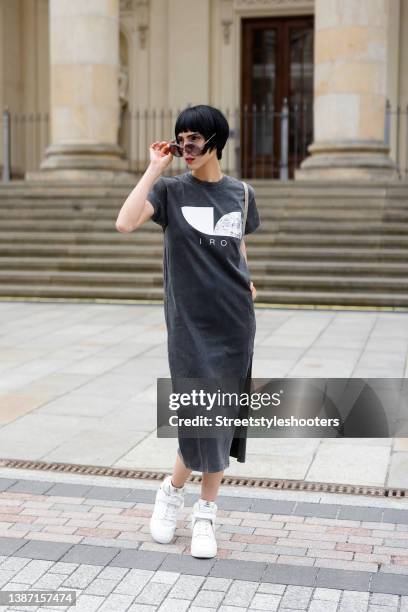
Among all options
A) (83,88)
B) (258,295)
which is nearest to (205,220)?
(258,295)

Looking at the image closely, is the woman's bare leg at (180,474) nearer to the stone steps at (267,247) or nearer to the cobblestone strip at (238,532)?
the cobblestone strip at (238,532)

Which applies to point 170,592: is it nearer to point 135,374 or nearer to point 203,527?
point 203,527

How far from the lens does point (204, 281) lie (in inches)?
144

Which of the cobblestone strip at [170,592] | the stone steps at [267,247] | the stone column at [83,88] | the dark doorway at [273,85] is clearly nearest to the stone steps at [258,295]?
the stone steps at [267,247]

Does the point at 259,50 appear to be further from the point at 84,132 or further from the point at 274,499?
the point at 274,499

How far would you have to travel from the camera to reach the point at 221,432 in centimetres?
377

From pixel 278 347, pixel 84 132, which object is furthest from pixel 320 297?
pixel 84 132

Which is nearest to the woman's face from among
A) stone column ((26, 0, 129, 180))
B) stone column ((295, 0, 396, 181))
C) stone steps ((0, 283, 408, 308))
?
stone steps ((0, 283, 408, 308))

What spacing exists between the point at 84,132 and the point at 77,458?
37.7ft

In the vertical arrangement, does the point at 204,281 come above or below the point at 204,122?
below

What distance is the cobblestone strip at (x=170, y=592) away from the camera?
3318mm

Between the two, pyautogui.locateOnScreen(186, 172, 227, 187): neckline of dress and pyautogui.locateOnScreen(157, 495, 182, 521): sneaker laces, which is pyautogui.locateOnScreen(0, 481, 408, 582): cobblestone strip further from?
pyautogui.locateOnScreen(186, 172, 227, 187): neckline of dress

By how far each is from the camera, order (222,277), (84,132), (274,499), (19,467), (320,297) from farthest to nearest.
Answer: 1. (84,132)
2. (320,297)
3. (19,467)
4. (274,499)
5. (222,277)

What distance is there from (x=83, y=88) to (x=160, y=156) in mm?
12654
